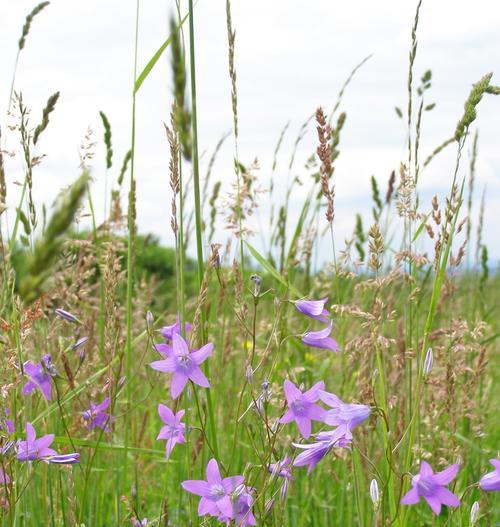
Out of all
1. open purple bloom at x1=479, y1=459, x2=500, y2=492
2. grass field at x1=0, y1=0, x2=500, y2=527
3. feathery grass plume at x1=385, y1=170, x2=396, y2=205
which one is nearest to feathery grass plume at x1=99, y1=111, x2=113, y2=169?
grass field at x1=0, y1=0, x2=500, y2=527

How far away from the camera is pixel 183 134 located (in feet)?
3.47

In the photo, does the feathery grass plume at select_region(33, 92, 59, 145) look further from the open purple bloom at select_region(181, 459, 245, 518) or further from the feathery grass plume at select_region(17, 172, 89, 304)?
the feathery grass plume at select_region(17, 172, 89, 304)

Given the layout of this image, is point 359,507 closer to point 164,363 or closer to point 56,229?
point 164,363

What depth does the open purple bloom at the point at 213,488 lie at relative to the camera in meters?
1.48

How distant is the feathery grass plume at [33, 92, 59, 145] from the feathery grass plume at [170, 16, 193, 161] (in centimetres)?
113

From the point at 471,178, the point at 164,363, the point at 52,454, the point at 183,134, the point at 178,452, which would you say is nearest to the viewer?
the point at 183,134

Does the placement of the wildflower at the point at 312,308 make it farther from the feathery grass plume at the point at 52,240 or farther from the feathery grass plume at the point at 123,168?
the feathery grass plume at the point at 123,168

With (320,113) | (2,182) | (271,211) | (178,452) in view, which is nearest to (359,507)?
(320,113)

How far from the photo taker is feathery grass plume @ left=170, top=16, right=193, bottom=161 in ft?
3.21

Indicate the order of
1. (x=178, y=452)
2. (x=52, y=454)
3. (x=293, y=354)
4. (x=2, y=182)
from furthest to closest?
(x=293, y=354)
(x=178, y=452)
(x=2, y=182)
(x=52, y=454)

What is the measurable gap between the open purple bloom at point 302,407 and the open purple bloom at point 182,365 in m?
0.17

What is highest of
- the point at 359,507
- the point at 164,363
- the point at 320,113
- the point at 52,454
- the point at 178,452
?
the point at 320,113

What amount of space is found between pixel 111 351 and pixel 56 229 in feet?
2.99

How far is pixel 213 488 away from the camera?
4.95 feet
